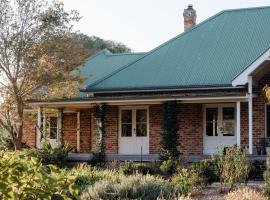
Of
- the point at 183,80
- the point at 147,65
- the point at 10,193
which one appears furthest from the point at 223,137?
the point at 10,193

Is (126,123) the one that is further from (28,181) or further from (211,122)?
(28,181)

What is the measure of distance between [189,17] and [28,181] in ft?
86.0

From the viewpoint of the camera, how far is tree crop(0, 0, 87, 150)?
24438 millimetres

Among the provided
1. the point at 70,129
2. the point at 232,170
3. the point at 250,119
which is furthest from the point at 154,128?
the point at 232,170

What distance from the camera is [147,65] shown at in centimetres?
2558

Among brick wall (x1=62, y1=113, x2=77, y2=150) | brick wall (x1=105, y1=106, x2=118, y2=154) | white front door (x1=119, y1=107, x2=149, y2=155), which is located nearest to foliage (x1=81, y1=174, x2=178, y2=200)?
white front door (x1=119, y1=107, x2=149, y2=155)

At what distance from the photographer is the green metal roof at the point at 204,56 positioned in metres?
23.4

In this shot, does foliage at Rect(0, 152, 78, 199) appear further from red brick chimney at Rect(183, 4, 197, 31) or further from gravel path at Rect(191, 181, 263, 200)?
red brick chimney at Rect(183, 4, 197, 31)

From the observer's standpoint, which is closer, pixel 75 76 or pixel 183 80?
pixel 183 80

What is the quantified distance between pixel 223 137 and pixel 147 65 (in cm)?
495

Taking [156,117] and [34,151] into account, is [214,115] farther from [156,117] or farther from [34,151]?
[34,151]

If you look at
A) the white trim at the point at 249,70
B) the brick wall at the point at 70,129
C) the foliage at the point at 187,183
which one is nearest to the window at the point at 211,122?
the white trim at the point at 249,70

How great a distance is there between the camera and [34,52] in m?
24.5

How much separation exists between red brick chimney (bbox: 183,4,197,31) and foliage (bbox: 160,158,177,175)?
12.2 metres
